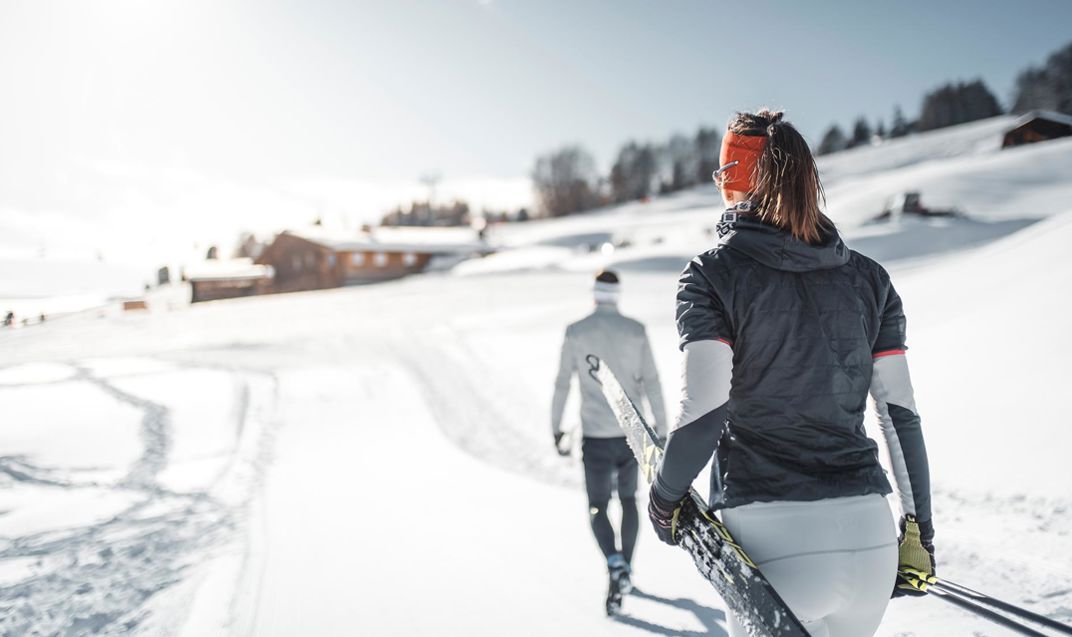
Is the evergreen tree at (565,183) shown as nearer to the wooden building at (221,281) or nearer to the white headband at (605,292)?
the wooden building at (221,281)

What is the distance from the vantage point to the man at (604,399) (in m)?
4.00

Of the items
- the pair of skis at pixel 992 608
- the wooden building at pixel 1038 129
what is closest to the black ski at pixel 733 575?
the pair of skis at pixel 992 608

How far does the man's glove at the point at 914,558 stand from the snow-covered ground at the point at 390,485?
1928mm

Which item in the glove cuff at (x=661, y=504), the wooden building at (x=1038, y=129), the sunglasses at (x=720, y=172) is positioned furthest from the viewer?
the wooden building at (x=1038, y=129)

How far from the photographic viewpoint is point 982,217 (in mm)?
31938

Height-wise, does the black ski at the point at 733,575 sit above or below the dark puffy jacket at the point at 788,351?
below

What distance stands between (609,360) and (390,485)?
3529 millimetres

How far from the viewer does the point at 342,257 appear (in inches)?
1608

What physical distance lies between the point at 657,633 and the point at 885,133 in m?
107

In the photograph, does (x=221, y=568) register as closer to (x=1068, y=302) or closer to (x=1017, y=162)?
(x=1068, y=302)

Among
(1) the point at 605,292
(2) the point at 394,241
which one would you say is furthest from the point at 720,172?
(2) the point at 394,241

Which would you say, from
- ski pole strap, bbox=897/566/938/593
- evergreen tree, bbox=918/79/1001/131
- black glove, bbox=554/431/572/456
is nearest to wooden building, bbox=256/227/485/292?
black glove, bbox=554/431/572/456

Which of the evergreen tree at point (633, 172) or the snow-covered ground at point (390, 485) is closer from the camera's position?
the snow-covered ground at point (390, 485)

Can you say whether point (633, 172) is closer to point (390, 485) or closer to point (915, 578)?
point (390, 485)
